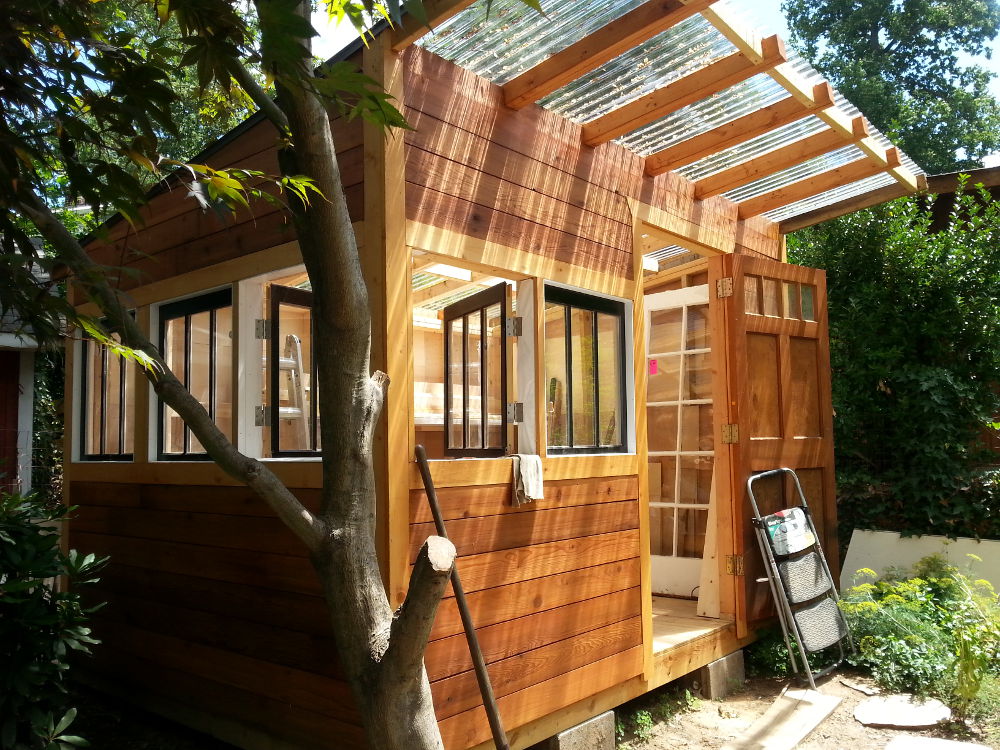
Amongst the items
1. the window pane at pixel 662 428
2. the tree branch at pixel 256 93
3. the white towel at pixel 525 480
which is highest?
the tree branch at pixel 256 93

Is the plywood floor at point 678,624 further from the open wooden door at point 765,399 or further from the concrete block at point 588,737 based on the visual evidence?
the concrete block at point 588,737

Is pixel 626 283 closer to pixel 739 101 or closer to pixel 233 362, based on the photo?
pixel 739 101

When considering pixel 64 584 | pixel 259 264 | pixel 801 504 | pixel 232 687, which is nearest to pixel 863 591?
pixel 801 504

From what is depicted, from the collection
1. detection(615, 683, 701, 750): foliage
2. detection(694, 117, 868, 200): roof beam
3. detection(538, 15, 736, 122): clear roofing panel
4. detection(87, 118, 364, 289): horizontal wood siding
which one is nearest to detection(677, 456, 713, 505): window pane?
detection(615, 683, 701, 750): foliage

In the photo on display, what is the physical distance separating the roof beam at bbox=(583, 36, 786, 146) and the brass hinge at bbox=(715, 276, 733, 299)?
4.51 feet

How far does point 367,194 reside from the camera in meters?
3.14

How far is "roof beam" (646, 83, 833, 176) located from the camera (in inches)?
157

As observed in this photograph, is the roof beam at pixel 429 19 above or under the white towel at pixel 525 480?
above

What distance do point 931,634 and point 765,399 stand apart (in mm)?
1538

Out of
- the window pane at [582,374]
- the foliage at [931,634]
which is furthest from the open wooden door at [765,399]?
the window pane at [582,374]

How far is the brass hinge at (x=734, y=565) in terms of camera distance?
479cm

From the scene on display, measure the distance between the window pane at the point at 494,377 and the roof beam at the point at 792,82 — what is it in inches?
56.2

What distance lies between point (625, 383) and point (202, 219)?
7.05 ft

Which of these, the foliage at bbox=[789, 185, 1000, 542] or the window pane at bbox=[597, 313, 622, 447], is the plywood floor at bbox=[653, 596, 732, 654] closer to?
the window pane at bbox=[597, 313, 622, 447]
